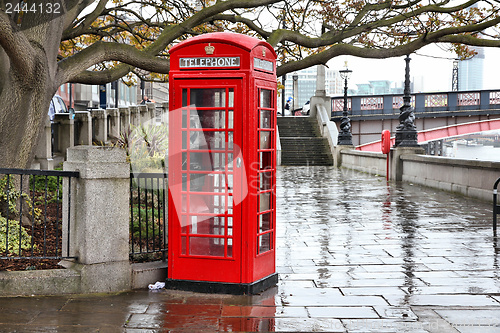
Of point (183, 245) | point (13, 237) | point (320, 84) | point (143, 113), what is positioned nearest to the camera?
point (183, 245)

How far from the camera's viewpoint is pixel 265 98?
6.72 metres

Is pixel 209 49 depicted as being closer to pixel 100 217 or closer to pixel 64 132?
pixel 100 217

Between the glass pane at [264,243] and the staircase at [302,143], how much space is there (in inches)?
1082

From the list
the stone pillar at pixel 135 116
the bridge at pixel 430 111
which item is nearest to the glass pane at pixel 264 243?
the stone pillar at pixel 135 116

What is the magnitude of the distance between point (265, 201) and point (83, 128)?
44.2 feet

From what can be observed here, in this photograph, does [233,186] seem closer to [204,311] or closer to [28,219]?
[204,311]

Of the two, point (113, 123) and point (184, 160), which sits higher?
point (113, 123)

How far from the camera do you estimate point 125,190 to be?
22.0 feet

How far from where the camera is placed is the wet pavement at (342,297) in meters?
5.48

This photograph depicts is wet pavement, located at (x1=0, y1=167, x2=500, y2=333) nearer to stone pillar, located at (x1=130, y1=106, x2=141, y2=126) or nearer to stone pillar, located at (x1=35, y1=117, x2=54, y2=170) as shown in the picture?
stone pillar, located at (x1=35, y1=117, x2=54, y2=170)

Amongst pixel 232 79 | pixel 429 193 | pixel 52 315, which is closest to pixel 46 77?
pixel 232 79

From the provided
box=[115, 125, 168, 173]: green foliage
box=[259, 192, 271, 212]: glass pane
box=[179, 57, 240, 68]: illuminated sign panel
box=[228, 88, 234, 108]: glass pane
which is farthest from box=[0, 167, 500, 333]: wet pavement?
box=[115, 125, 168, 173]: green foliage

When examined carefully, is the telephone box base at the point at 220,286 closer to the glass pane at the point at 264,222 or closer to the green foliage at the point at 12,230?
the glass pane at the point at 264,222

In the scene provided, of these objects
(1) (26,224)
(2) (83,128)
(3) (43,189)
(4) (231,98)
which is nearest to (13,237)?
(1) (26,224)
